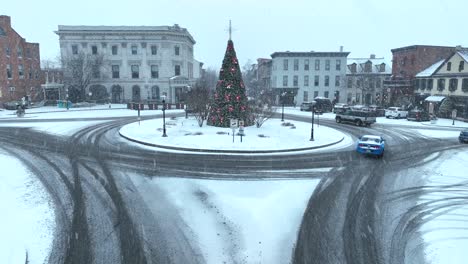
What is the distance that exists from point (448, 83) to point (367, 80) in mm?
19865

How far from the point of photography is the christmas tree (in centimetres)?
2852

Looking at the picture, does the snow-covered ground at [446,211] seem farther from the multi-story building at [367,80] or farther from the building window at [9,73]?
the building window at [9,73]

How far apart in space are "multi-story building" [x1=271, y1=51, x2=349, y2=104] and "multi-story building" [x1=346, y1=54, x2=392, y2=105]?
1766mm

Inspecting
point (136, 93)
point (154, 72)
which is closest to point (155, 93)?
point (136, 93)

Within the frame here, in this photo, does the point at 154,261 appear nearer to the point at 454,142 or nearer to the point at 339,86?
the point at 454,142

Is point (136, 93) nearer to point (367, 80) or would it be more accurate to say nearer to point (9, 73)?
point (9, 73)

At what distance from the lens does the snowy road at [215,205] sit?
8.85m

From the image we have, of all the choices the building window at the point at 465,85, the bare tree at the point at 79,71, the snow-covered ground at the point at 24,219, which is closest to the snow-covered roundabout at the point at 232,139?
the snow-covered ground at the point at 24,219

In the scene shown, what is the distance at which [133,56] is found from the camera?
64438 millimetres

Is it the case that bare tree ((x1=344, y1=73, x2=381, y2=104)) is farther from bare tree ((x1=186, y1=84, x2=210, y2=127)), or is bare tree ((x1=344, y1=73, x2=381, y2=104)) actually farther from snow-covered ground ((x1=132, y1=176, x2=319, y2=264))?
snow-covered ground ((x1=132, y1=176, x2=319, y2=264))

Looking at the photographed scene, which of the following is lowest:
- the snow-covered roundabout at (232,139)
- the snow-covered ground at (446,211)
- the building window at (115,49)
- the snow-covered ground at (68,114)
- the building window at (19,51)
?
the snow-covered ground at (446,211)

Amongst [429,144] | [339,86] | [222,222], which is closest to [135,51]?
[339,86]

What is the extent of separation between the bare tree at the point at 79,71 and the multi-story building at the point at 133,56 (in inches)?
89.5

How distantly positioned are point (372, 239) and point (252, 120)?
22.5 metres
